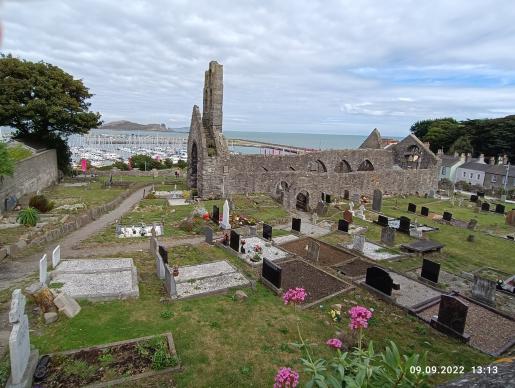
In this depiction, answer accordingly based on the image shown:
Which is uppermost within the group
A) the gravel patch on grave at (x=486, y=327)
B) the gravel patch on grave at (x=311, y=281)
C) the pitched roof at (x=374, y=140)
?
the pitched roof at (x=374, y=140)

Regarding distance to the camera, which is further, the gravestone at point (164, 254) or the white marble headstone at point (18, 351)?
the gravestone at point (164, 254)

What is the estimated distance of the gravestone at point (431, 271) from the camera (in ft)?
39.3

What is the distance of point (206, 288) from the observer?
1038 centimetres

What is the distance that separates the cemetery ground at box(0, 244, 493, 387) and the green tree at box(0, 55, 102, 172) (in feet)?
78.2

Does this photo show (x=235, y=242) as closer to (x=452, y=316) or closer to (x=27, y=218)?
(x=452, y=316)

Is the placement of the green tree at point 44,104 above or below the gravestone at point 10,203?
above

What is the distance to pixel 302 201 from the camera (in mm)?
27031

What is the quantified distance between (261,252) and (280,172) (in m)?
14.0

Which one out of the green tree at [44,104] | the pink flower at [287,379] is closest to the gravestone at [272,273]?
the pink flower at [287,379]

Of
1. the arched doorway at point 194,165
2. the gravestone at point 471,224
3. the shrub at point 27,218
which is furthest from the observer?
the arched doorway at point 194,165

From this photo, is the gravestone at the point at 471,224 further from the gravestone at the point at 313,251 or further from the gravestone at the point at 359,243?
the gravestone at the point at 313,251

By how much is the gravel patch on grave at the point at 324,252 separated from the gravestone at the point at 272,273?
3468mm

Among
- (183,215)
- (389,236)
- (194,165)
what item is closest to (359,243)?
(389,236)

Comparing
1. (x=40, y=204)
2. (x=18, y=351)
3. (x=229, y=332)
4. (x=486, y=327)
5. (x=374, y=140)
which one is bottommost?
(x=486, y=327)
